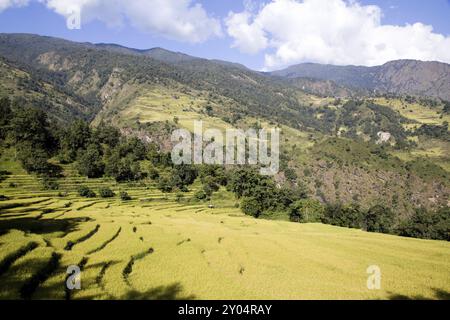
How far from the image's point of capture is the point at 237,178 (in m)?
146

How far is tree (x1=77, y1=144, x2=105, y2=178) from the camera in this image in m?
128

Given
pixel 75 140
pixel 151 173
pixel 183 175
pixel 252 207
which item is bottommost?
pixel 252 207

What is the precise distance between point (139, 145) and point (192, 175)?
34.6m

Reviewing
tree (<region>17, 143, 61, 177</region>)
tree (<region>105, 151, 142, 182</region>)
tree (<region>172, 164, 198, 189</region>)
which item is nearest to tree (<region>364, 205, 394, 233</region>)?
tree (<region>172, 164, 198, 189</region>)

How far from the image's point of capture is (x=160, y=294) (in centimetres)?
2117

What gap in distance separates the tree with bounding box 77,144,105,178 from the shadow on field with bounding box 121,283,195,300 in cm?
11561

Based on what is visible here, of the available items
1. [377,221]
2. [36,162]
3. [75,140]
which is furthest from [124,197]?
[377,221]

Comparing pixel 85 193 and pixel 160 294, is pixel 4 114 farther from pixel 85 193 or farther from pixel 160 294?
pixel 160 294

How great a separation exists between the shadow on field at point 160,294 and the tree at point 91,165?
379 feet

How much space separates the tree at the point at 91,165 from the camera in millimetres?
128375

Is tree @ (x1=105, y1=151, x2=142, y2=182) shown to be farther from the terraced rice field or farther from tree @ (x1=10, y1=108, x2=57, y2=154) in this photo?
the terraced rice field

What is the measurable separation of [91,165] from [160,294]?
117 m
